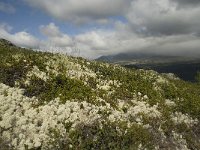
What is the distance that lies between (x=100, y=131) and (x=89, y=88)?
17.8 feet

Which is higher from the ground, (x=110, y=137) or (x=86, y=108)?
(x=86, y=108)

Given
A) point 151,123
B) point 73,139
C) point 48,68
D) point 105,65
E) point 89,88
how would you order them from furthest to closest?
point 105,65, point 48,68, point 89,88, point 151,123, point 73,139

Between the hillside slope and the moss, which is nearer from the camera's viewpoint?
the moss

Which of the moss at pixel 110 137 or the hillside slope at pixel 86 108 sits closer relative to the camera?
the moss at pixel 110 137

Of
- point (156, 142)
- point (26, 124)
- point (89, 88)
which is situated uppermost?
point (89, 88)

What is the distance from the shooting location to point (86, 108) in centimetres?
2327

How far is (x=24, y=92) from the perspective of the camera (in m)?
24.5

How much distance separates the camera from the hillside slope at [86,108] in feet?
69.3

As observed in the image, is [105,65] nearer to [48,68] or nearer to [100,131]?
[48,68]

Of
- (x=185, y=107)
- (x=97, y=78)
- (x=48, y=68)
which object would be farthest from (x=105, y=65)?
(x=185, y=107)

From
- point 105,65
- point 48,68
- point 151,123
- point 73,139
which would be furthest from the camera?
point 105,65

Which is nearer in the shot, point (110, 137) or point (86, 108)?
point (110, 137)

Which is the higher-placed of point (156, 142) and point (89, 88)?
point (89, 88)

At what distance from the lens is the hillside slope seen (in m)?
21.1
